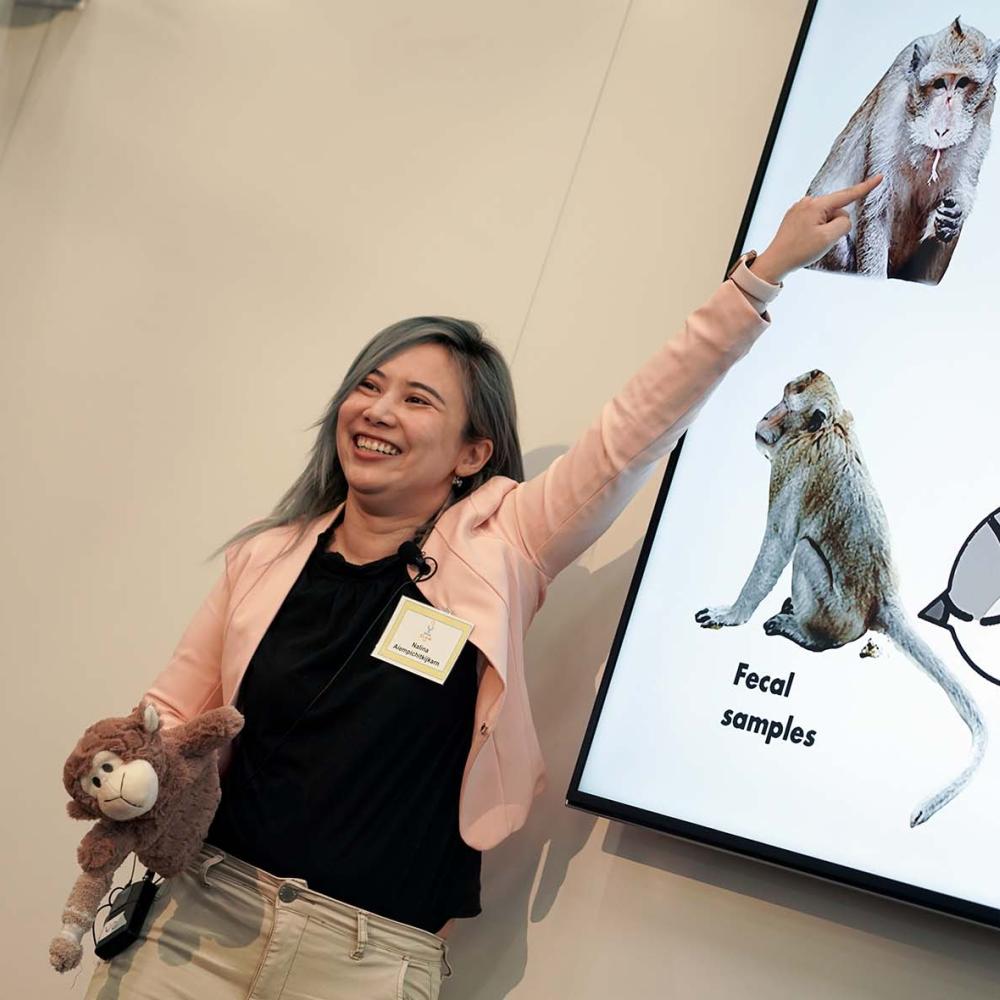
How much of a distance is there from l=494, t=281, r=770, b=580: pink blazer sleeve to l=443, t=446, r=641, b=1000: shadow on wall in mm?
230

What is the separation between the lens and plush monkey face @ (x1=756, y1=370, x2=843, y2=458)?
1.75m

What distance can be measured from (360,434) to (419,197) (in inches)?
28.4

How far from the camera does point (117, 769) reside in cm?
134

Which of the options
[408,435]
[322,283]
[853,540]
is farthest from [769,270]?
[322,283]

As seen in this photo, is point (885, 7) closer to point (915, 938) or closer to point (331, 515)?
point (331, 515)

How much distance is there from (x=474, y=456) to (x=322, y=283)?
69 centimetres

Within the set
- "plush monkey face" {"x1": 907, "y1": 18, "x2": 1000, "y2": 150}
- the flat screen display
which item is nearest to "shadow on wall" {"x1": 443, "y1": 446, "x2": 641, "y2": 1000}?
the flat screen display

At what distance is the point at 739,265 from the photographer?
146cm

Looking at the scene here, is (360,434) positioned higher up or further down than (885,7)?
further down

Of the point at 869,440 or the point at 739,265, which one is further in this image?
the point at 869,440

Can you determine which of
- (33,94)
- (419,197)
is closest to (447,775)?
(419,197)

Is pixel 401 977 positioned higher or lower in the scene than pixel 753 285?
lower

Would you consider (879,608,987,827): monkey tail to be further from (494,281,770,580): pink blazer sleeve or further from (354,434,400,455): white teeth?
(354,434,400,455): white teeth

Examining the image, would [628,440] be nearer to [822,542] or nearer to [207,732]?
[822,542]
